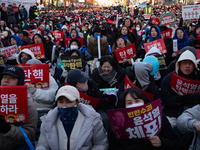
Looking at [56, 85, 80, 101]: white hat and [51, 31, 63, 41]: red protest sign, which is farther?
[51, 31, 63, 41]: red protest sign

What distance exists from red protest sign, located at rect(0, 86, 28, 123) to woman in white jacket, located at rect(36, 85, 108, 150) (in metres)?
0.28

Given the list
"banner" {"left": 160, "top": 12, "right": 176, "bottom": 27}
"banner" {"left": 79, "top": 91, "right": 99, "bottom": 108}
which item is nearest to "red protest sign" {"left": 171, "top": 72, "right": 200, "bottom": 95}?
"banner" {"left": 79, "top": 91, "right": 99, "bottom": 108}

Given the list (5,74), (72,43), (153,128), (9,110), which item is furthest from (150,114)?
(72,43)

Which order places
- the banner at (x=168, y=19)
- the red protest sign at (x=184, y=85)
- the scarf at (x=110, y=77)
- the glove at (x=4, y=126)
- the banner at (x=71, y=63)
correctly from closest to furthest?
the glove at (x=4, y=126) → the red protest sign at (x=184, y=85) → the scarf at (x=110, y=77) → the banner at (x=71, y=63) → the banner at (x=168, y=19)

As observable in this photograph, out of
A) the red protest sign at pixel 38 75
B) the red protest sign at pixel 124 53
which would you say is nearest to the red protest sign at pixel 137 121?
the red protest sign at pixel 38 75

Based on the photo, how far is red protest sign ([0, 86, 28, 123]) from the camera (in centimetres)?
225

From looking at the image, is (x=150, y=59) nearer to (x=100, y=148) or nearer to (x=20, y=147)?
(x=100, y=148)

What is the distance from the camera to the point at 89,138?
7.04 feet

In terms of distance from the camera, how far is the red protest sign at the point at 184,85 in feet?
8.93

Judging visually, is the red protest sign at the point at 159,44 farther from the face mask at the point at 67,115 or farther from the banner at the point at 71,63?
the face mask at the point at 67,115

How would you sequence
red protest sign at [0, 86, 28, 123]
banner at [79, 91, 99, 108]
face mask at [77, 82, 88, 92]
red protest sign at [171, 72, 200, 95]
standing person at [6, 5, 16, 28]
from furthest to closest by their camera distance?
standing person at [6, 5, 16, 28] < face mask at [77, 82, 88, 92] < banner at [79, 91, 99, 108] < red protest sign at [171, 72, 200, 95] < red protest sign at [0, 86, 28, 123]

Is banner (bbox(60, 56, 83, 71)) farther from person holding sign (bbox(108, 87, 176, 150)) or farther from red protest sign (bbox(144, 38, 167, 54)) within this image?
person holding sign (bbox(108, 87, 176, 150))

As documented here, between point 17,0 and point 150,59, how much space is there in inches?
613

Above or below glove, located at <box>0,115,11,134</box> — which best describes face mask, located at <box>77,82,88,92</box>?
above
